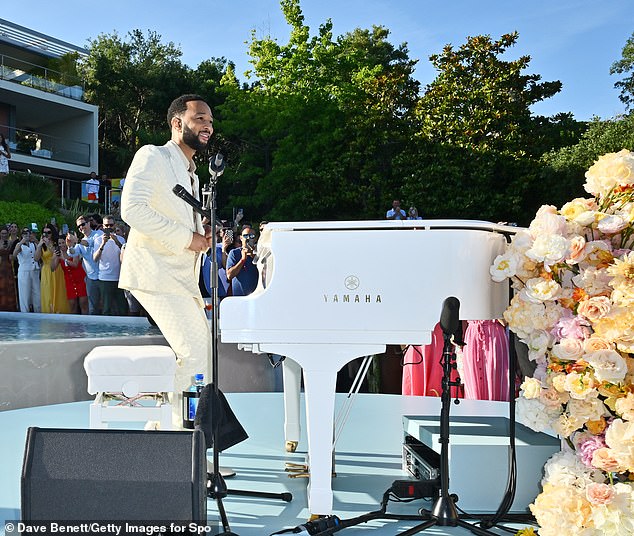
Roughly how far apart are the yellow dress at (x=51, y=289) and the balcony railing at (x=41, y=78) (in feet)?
61.3

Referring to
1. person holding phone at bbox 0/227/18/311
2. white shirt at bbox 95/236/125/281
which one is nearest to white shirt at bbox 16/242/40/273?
person holding phone at bbox 0/227/18/311

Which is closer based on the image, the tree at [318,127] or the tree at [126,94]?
the tree at [318,127]

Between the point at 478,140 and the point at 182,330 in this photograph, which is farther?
the point at 478,140

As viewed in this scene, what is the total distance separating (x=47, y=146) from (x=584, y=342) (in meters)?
28.6

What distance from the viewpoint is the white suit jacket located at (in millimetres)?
3242

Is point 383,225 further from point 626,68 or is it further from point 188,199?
point 626,68

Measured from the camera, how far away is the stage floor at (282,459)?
2859 millimetres

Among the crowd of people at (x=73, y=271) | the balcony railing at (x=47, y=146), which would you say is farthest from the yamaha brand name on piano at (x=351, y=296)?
the balcony railing at (x=47, y=146)

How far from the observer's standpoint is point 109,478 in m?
2.03

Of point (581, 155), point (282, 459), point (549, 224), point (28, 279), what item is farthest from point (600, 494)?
point (581, 155)

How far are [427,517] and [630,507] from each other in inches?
36.0

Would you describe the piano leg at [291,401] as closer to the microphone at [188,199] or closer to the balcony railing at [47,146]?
the microphone at [188,199]

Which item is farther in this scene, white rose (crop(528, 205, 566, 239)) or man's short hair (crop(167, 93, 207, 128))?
man's short hair (crop(167, 93, 207, 128))

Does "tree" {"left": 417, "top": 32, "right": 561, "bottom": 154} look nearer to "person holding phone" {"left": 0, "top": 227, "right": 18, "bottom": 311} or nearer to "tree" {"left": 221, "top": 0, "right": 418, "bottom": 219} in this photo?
"tree" {"left": 221, "top": 0, "right": 418, "bottom": 219}
